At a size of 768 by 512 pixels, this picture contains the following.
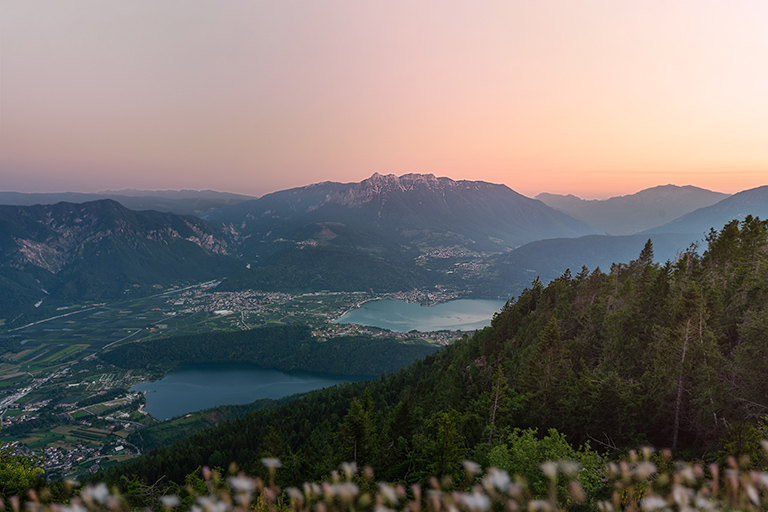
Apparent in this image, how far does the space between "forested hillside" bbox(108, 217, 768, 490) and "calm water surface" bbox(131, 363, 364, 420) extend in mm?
85203

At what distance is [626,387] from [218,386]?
14042 centimetres

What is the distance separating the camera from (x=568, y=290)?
55.9 meters

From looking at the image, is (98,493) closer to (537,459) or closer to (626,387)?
(537,459)

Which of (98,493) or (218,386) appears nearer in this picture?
(98,493)

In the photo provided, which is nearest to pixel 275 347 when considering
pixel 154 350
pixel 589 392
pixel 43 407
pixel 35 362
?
pixel 154 350

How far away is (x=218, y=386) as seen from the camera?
132250 mm

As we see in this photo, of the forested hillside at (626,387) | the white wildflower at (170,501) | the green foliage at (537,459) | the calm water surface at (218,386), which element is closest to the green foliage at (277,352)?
the calm water surface at (218,386)

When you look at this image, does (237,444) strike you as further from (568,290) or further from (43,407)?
(43,407)

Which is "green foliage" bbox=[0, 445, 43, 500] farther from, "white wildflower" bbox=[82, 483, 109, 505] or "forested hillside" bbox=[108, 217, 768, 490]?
"white wildflower" bbox=[82, 483, 109, 505]

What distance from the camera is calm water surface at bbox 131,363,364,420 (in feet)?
379

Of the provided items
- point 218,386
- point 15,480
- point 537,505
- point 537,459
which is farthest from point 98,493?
point 218,386

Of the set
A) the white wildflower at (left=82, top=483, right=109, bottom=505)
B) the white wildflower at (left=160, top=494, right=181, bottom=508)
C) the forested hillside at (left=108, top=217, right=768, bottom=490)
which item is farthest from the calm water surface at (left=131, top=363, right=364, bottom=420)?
the white wildflower at (left=160, top=494, right=181, bottom=508)

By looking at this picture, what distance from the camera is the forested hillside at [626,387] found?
67.8 ft

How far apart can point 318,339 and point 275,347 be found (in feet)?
66.7
